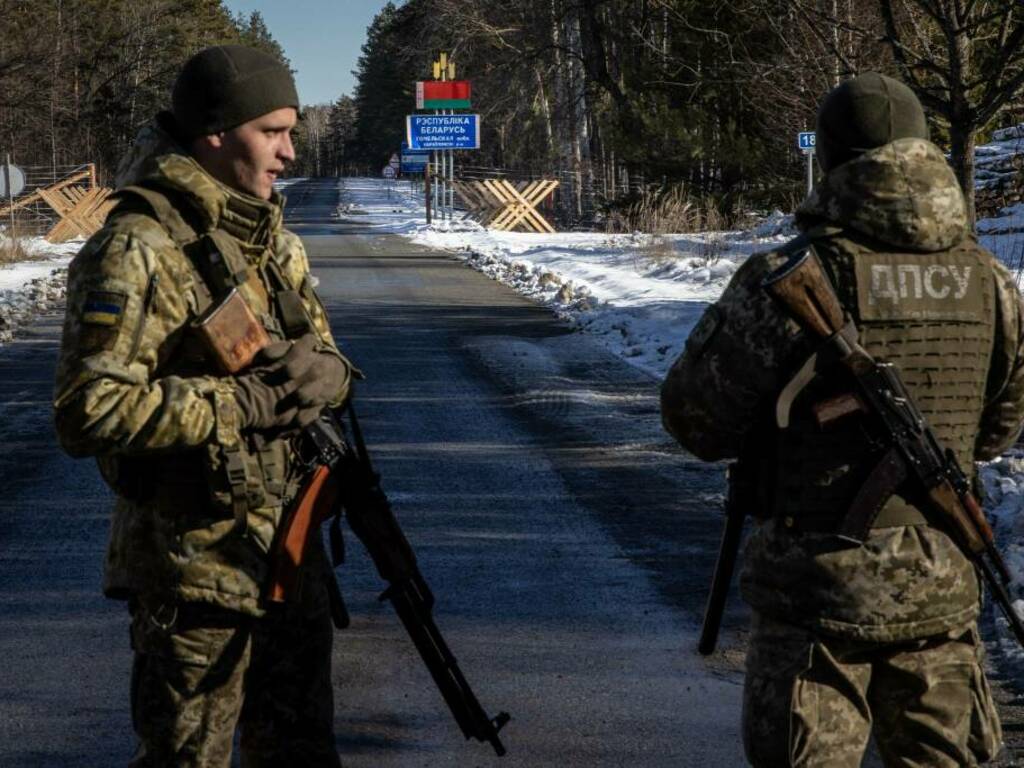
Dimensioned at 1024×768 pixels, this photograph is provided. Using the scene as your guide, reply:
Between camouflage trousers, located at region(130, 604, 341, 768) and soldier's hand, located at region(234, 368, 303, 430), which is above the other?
soldier's hand, located at region(234, 368, 303, 430)

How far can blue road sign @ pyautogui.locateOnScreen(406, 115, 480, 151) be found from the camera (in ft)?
118

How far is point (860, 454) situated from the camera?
115 inches

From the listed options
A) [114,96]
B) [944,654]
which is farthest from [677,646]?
[114,96]

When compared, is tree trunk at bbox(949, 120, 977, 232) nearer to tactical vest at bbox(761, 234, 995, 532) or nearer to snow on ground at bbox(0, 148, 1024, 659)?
snow on ground at bbox(0, 148, 1024, 659)

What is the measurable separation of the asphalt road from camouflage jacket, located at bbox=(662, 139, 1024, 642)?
5.27 ft

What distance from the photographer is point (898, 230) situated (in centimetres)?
290

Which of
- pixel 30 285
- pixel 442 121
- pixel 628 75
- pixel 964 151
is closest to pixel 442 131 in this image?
pixel 442 121

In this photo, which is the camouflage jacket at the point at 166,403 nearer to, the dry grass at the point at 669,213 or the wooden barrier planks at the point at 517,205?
the dry grass at the point at 669,213

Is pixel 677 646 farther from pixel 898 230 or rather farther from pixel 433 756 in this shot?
pixel 898 230

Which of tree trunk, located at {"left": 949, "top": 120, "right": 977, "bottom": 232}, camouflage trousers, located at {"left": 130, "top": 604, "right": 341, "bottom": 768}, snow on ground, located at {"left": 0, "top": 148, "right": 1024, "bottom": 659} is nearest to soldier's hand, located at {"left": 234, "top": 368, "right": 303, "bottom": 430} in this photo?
camouflage trousers, located at {"left": 130, "top": 604, "right": 341, "bottom": 768}

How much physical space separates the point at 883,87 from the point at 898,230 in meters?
0.31

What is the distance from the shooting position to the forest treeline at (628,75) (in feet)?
37.3

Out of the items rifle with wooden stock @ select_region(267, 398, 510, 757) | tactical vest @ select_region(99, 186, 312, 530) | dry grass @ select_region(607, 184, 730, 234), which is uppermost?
tactical vest @ select_region(99, 186, 312, 530)

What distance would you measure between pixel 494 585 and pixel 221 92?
361 cm
